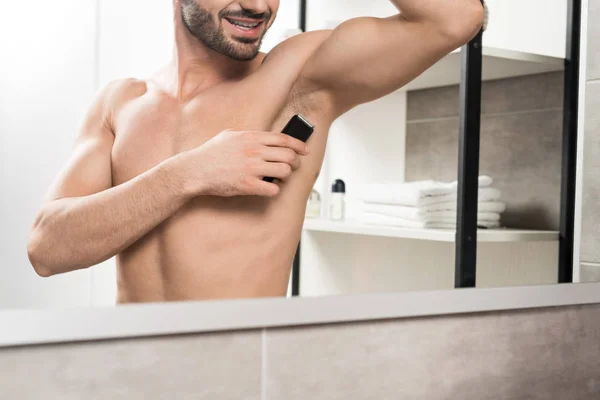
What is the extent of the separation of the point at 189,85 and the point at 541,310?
64cm

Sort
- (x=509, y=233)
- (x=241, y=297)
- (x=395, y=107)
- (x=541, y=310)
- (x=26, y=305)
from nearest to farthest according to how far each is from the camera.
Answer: (x=26, y=305), (x=241, y=297), (x=395, y=107), (x=541, y=310), (x=509, y=233)

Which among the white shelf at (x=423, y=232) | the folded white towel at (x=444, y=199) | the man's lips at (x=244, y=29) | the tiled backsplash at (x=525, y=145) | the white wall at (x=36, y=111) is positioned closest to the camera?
the white wall at (x=36, y=111)

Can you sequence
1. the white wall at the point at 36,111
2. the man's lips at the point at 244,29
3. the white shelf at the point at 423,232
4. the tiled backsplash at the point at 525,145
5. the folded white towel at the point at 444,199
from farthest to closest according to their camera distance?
the tiled backsplash at the point at 525,145, the folded white towel at the point at 444,199, the white shelf at the point at 423,232, the man's lips at the point at 244,29, the white wall at the point at 36,111

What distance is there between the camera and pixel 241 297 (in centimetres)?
79

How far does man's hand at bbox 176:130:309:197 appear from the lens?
76 cm

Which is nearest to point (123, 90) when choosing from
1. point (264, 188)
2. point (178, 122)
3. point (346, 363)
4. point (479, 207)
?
point (178, 122)

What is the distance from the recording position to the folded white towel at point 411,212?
0.92 meters

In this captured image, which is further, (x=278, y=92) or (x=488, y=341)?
(x=488, y=341)

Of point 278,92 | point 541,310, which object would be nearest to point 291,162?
point 278,92

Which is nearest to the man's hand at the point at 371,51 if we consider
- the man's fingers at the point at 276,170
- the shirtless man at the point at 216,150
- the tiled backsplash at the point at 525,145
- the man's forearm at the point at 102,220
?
the shirtless man at the point at 216,150

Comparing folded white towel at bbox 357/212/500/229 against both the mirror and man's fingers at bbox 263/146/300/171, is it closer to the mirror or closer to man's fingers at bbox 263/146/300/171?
the mirror

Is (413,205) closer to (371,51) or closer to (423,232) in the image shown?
(423,232)

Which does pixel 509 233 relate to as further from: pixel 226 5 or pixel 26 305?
pixel 26 305

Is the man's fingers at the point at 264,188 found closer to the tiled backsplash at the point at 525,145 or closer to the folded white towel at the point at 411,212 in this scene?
the folded white towel at the point at 411,212
